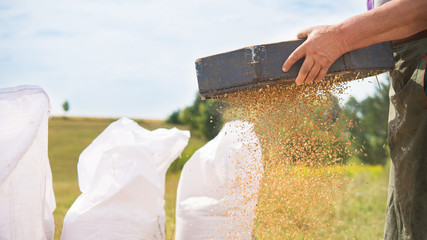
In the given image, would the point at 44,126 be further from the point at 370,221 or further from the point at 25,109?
the point at 370,221

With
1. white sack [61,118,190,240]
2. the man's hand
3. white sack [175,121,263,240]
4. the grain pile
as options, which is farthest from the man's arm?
white sack [61,118,190,240]

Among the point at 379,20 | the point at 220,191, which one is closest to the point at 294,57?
the point at 379,20

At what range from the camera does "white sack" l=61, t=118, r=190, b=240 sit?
1.77 metres

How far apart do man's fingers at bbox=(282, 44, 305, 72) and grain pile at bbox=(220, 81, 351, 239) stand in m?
0.16

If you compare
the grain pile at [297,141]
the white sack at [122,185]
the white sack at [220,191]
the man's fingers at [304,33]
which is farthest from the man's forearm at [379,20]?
the white sack at [122,185]

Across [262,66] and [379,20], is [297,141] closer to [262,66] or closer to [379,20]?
[262,66]

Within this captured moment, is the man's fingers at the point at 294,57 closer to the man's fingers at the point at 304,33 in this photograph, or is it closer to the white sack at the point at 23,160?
the man's fingers at the point at 304,33

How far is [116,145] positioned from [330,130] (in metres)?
1.00

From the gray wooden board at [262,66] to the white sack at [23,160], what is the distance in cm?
68

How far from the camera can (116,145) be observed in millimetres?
1922

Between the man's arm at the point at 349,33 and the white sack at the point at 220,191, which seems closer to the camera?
the man's arm at the point at 349,33

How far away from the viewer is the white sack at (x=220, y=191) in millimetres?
1861

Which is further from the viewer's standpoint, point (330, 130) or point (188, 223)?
point (188, 223)

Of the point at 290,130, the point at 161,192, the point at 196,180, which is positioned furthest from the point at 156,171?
the point at 290,130
